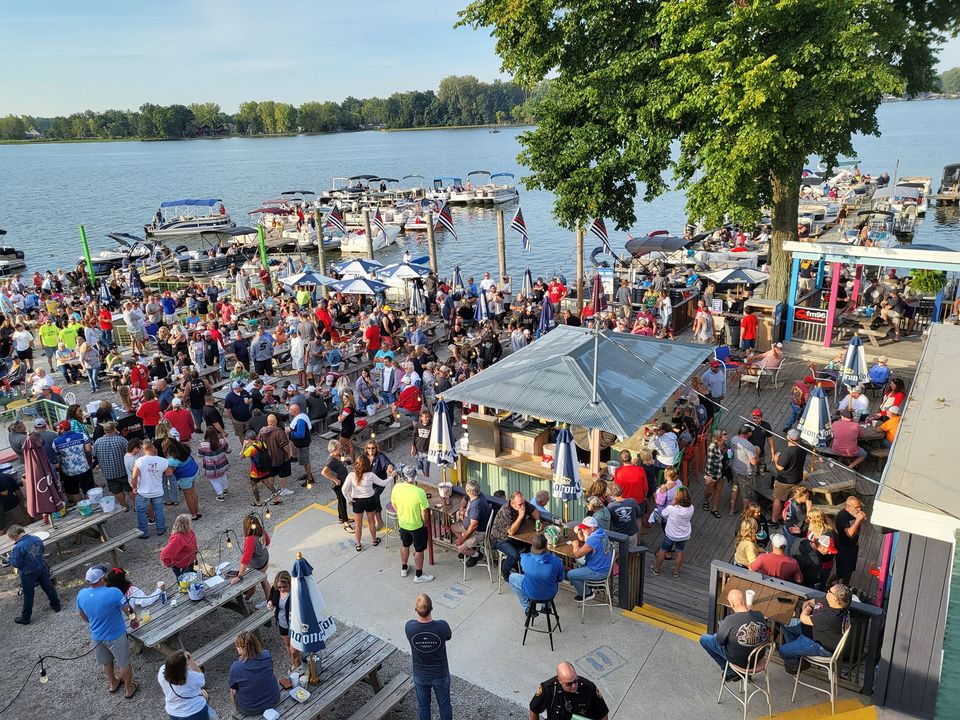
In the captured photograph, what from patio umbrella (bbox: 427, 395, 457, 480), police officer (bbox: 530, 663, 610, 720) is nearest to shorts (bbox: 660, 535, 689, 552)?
patio umbrella (bbox: 427, 395, 457, 480)

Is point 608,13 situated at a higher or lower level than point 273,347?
higher

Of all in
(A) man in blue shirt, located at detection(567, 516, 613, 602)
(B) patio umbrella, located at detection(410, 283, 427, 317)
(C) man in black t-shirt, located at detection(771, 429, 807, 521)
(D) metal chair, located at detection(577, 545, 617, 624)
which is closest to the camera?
(A) man in blue shirt, located at detection(567, 516, 613, 602)

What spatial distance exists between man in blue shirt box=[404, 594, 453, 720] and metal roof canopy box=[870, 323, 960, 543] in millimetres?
3867

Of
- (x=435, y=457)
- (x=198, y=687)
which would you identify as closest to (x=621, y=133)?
(x=435, y=457)

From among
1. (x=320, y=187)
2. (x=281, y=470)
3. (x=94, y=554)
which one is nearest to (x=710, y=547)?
(x=281, y=470)

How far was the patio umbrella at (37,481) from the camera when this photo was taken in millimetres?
9773

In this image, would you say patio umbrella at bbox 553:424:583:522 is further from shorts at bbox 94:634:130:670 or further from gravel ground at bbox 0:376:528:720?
shorts at bbox 94:634:130:670

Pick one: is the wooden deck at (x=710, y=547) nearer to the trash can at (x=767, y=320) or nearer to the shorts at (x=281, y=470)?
the trash can at (x=767, y=320)

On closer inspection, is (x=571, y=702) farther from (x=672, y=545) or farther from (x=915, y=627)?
(x=672, y=545)

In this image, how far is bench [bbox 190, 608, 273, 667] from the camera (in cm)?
732

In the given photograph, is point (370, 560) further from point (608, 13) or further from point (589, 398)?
point (608, 13)

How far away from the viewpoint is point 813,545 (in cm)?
814

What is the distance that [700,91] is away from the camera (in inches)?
641

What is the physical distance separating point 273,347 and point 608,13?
41.4 feet
